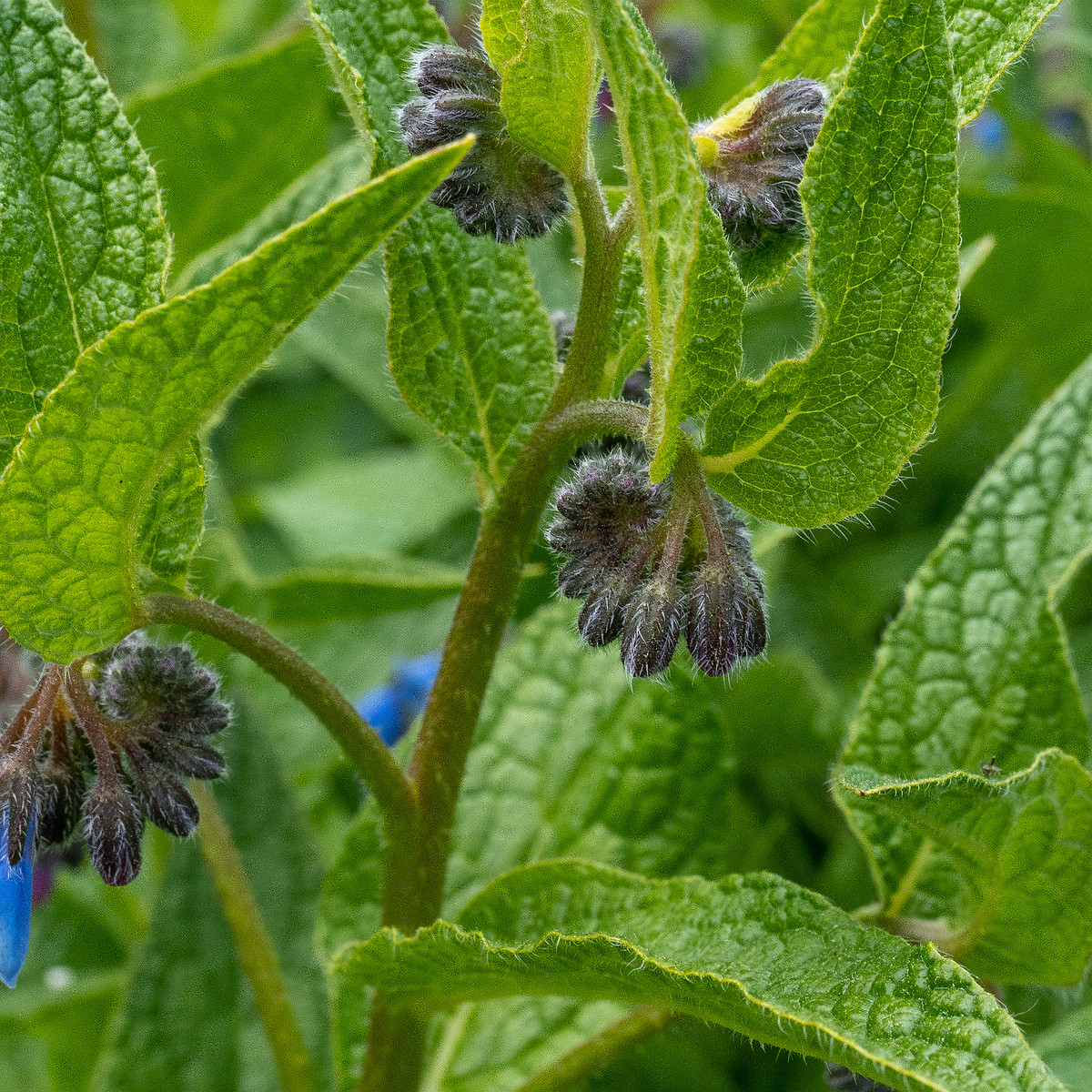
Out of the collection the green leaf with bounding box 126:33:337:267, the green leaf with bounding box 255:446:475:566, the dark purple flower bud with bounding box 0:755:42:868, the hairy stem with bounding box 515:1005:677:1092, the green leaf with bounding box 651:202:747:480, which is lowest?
the hairy stem with bounding box 515:1005:677:1092

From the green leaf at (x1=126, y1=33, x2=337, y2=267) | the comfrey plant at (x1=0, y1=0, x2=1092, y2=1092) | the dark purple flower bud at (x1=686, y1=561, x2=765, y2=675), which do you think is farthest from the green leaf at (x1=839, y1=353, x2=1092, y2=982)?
the green leaf at (x1=126, y1=33, x2=337, y2=267)

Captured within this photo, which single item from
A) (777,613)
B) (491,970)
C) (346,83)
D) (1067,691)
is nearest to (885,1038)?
(491,970)

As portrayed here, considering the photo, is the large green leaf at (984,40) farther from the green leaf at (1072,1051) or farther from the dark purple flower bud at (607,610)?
the green leaf at (1072,1051)

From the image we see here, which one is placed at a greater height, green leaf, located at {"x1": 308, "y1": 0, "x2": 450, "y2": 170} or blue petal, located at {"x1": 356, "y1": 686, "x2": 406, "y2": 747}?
green leaf, located at {"x1": 308, "y1": 0, "x2": 450, "y2": 170}

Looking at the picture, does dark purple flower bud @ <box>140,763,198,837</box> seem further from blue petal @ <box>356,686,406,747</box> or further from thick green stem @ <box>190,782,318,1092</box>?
blue petal @ <box>356,686,406,747</box>

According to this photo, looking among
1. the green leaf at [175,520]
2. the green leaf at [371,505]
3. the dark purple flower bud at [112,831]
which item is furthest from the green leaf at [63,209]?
the green leaf at [371,505]

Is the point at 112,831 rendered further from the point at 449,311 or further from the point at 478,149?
the point at 478,149

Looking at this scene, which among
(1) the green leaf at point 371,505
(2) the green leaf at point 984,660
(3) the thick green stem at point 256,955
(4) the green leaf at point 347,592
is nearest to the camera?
(2) the green leaf at point 984,660
